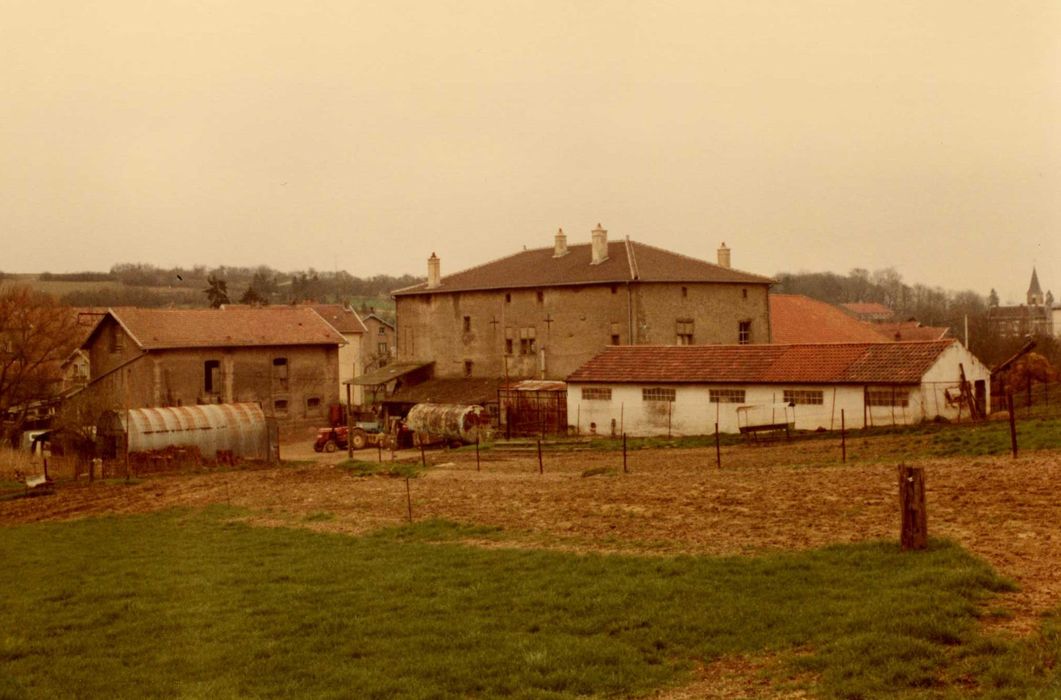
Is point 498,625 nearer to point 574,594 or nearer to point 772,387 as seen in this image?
point 574,594

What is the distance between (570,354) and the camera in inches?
2073

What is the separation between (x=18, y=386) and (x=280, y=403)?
13.2 meters

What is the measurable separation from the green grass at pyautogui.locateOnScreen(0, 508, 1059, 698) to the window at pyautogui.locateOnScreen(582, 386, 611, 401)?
27.1m

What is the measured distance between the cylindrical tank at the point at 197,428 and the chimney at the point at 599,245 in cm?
2099

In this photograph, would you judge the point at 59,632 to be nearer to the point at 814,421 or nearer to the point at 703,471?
the point at 703,471

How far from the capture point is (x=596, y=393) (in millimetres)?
43188

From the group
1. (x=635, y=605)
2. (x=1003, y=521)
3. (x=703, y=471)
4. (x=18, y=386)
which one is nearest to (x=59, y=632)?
(x=635, y=605)

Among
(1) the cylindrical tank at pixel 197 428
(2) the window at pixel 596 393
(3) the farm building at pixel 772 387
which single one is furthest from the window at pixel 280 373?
(2) the window at pixel 596 393

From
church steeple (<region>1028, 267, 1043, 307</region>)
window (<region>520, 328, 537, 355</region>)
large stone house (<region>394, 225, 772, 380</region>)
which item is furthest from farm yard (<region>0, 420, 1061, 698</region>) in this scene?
church steeple (<region>1028, 267, 1043, 307</region>)

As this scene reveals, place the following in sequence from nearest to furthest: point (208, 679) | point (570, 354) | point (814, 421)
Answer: point (208, 679) < point (814, 421) < point (570, 354)

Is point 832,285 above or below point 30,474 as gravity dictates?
above

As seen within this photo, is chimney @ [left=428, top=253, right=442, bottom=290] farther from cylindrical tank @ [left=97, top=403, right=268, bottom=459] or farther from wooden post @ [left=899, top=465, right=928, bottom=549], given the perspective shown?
wooden post @ [left=899, top=465, right=928, bottom=549]

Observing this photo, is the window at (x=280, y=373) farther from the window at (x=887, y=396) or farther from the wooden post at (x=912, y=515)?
the wooden post at (x=912, y=515)

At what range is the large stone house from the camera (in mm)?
51906
